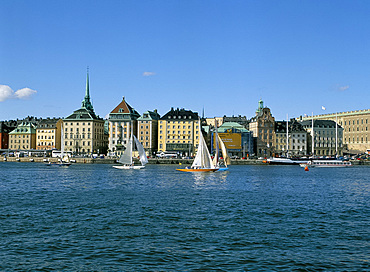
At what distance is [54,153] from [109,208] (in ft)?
535

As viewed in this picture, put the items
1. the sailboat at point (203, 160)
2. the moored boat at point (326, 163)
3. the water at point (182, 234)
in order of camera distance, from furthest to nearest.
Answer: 1. the moored boat at point (326, 163)
2. the sailboat at point (203, 160)
3. the water at point (182, 234)

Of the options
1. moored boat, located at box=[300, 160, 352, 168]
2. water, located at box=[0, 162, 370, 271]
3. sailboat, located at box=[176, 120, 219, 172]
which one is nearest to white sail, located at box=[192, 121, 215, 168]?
sailboat, located at box=[176, 120, 219, 172]

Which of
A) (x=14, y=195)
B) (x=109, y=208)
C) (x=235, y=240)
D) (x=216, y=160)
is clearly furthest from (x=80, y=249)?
(x=216, y=160)

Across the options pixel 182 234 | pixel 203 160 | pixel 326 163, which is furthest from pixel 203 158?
pixel 326 163

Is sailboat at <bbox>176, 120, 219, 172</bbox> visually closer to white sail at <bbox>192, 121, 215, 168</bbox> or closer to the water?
white sail at <bbox>192, 121, 215, 168</bbox>

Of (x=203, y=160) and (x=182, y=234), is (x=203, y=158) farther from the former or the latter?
(x=182, y=234)

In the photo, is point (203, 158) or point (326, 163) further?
point (326, 163)

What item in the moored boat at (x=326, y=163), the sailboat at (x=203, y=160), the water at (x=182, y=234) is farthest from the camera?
the moored boat at (x=326, y=163)

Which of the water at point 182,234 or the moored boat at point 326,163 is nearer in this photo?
the water at point 182,234

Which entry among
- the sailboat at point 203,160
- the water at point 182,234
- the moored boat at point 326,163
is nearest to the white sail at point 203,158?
the sailboat at point 203,160

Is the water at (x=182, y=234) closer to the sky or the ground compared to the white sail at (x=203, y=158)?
closer to the ground

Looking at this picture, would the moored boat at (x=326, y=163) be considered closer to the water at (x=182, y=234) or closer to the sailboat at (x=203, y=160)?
the sailboat at (x=203, y=160)

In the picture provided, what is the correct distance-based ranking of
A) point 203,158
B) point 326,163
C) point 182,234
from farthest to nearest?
point 326,163, point 203,158, point 182,234

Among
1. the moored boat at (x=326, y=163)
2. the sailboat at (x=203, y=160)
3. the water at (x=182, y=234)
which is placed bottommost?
the water at (x=182, y=234)
